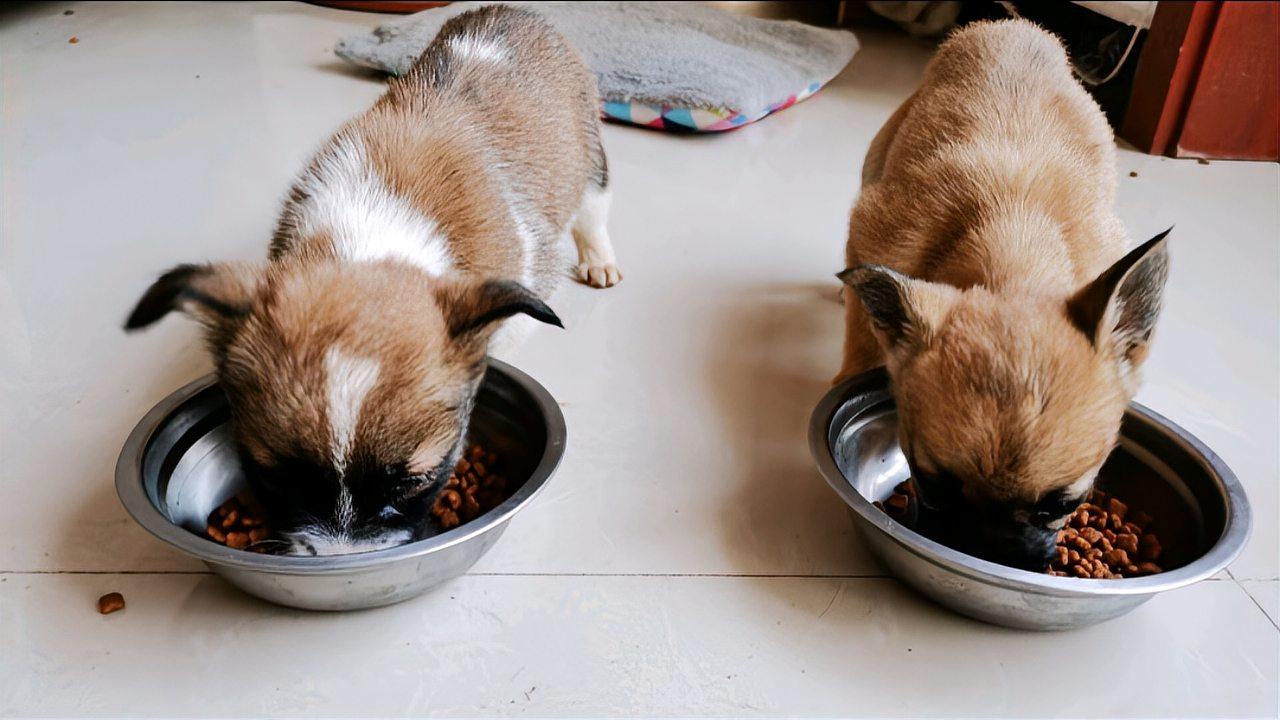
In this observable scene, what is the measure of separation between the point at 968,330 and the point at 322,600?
1.61 metres

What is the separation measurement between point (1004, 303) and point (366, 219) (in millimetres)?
1547

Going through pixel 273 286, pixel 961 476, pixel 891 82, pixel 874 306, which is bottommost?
pixel 891 82

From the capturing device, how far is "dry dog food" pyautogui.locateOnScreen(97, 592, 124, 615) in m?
2.37

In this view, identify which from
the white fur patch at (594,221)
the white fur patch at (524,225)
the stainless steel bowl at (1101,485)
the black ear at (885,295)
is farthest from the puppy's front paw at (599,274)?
Answer: the black ear at (885,295)

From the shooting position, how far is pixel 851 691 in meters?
2.30

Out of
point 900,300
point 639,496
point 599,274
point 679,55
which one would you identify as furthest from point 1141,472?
point 679,55

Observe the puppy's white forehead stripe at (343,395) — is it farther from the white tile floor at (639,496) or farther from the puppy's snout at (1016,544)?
the puppy's snout at (1016,544)

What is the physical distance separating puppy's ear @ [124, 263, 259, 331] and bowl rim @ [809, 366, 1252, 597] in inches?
54.9

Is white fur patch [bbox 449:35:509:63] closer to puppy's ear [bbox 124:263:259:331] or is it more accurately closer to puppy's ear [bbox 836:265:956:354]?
puppy's ear [bbox 124:263:259:331]

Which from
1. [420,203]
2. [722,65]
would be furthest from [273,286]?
[722,65]

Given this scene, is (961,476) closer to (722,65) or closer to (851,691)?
(851,691)

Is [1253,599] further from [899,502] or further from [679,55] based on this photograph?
[679,55]

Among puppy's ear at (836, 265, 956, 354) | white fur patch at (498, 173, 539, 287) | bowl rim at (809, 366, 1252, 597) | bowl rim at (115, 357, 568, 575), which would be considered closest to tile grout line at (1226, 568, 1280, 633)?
bowl rim at (809, 366, 1252, 597)

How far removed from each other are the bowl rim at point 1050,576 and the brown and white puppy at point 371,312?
2.98 feet
